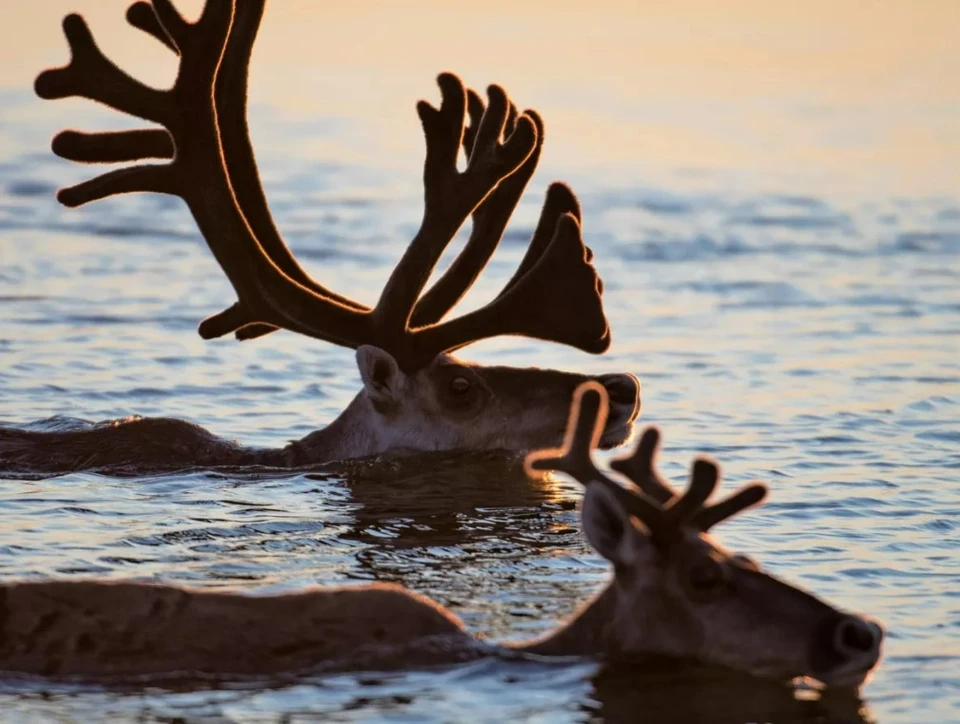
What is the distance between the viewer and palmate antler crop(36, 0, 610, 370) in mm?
8734

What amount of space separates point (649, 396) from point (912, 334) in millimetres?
2544

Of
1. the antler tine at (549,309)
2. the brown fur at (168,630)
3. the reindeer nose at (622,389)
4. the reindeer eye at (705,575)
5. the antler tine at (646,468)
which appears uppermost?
the antler tine at (549,309)

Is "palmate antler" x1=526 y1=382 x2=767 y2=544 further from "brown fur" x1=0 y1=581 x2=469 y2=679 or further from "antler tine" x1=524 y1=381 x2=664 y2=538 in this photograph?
"brown fur" x1=0 y1=581 x2=469 y2=679

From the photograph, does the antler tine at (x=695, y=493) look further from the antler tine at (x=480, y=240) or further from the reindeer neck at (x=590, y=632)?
the antler tine at (x=480, y=240)

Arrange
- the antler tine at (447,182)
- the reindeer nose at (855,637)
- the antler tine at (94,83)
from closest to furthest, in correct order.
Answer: the reindeer nose at (855,637) → the antler tine at (94,83) → the antler tine at (447,182)

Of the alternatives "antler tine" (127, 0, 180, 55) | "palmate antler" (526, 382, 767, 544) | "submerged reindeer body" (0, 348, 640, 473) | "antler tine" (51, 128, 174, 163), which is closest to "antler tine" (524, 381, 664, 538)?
"palmate antler" (526, 382, 767, 544)

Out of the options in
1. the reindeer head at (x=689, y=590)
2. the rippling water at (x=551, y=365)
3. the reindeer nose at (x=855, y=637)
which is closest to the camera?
the reindeer nose at (x=855, y=637)

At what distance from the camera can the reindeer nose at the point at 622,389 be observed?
8.70 metres

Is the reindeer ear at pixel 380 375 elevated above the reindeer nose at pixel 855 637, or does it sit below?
above

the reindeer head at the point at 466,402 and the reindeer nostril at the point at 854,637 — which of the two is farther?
the reindeer head at the point at 466,402

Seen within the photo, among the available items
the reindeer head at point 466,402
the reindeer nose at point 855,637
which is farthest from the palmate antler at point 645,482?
the reindeer head at point 466,402

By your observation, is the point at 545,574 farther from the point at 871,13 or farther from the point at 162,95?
the point at 871,13

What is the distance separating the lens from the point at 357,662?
5.73m

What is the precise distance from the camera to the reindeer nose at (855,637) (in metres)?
5.47
